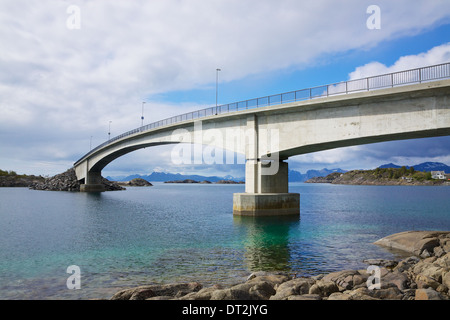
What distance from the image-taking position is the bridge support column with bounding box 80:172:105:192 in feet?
253

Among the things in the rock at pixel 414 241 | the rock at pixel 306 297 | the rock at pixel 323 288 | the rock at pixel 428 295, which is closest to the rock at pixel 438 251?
the rock at pixel 414 241

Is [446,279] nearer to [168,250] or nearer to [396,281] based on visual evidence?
[396,281]

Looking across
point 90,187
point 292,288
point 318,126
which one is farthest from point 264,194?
point 90,187

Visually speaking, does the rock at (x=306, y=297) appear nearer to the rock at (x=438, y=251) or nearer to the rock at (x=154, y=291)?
the rock at (x=154, y=291)

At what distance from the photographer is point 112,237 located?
67.7ft

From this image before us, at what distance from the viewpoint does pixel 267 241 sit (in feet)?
61.8

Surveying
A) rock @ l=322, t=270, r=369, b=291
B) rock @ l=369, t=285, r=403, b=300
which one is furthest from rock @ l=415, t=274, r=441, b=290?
rock @ l=322, t=270, r=369, b=291

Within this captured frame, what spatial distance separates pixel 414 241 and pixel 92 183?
246 feet

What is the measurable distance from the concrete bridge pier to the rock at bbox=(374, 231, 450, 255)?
1151 cm

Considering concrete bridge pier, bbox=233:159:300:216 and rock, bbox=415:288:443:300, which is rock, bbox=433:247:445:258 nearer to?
rock, bbox=415:288:443:300

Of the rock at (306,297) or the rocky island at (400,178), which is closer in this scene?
the rock at (306,297)

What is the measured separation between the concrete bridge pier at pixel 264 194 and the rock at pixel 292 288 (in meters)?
18.5

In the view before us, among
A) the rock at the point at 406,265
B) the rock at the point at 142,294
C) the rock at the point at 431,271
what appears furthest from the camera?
the rock at the point at 406,265

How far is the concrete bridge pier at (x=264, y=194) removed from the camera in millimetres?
28047
